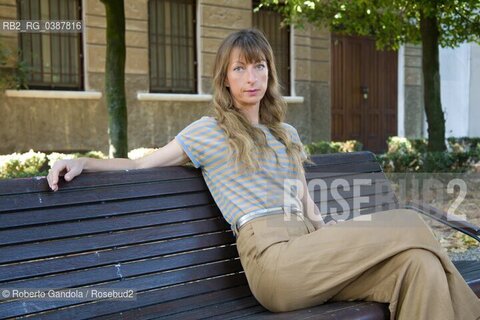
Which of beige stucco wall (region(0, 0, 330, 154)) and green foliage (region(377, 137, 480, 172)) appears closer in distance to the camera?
green foliage (region(377, 137, 480, 172))

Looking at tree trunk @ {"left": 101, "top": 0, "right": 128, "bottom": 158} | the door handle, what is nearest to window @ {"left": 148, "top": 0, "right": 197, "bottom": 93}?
tree trunk @ {"left": 101, "top": 0, "right": 128, "bottom": 158}

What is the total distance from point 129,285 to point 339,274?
0.90 m

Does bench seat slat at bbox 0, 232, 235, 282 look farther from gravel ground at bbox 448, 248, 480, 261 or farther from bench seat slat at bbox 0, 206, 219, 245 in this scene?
gravel ground at bbox 448, 248, 480, 261

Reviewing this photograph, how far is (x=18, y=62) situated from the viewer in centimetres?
1067

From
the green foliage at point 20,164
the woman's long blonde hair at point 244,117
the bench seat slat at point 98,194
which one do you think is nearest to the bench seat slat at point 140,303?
the bench seat slat at point 98,194

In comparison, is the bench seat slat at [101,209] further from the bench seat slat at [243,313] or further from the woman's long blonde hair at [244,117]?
the bench seat slat at [243,313]

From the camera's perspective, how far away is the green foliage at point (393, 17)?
30.5ft

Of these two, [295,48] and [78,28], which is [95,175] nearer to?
[78,28]

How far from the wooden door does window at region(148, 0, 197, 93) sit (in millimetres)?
4561

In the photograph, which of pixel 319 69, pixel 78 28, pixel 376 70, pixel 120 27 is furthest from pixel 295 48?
pixel 120 27

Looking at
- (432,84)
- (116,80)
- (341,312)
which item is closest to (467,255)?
(341,312)

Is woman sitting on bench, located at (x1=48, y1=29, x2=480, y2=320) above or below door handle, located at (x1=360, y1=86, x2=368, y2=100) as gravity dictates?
below

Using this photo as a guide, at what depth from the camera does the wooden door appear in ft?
53.1

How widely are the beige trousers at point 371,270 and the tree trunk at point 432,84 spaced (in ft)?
24.8
